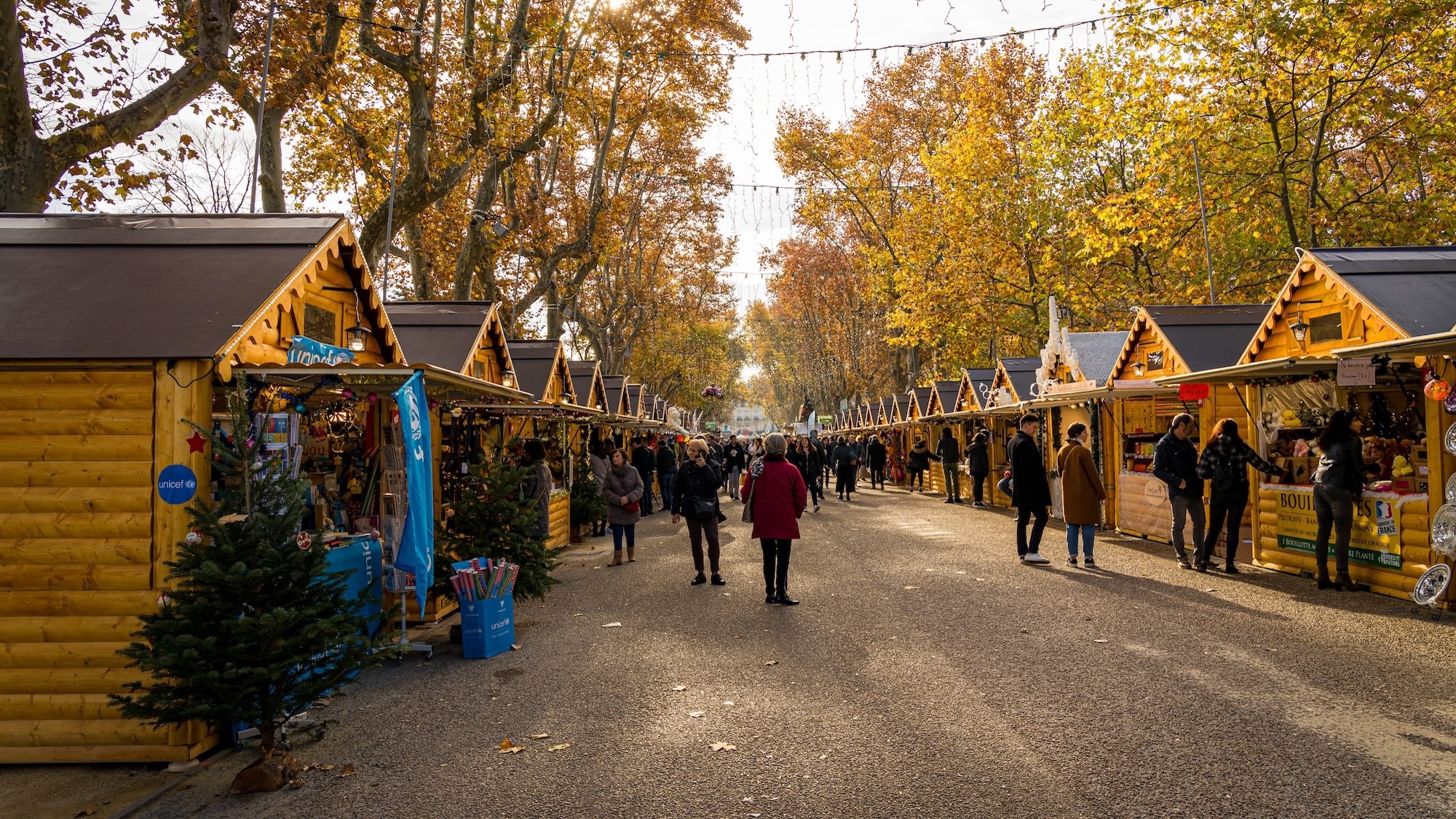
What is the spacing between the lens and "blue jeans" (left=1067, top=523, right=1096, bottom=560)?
35.5ft

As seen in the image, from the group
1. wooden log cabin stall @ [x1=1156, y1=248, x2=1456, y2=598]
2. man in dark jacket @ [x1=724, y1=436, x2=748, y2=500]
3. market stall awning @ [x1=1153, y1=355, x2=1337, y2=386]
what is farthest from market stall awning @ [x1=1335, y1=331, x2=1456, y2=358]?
man in dark jacket @ [x1=724, y1=436, x2=748, y2=500]

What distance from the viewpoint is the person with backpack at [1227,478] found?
9.92m

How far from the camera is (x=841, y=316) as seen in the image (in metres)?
45.8

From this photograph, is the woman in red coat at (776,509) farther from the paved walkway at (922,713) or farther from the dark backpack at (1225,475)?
the dark backpack at (1225,475)

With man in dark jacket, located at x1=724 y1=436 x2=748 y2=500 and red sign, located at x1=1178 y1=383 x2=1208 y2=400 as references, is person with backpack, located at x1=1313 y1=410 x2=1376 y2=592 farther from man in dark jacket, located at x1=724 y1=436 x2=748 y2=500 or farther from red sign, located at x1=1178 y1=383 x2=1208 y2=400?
man in dark jacket, located at x1=724 y1=436 x2=748 y2=500

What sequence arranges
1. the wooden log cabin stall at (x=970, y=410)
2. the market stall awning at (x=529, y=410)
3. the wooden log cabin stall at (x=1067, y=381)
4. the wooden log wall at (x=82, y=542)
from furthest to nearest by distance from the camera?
the wooden log cabin stall at (x=970, y=410)
the wooden log cabin stall at (x=1067, y=381)
the market stall awning at (x=529, y=410)
the wooden log wall at (x=82, y=542)

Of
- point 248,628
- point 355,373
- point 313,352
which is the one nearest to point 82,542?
point 248,628

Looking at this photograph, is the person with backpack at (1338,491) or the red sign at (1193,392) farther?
the red sign at (1193,392)

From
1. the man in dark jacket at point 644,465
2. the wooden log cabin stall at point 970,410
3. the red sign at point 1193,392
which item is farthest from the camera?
the wooden log cabin stall at point 970,410

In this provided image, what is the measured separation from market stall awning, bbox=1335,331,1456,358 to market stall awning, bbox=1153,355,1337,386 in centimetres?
67

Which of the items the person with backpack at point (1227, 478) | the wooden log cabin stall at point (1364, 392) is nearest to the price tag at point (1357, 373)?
the wooden log cabin stall at point (1364, 392)

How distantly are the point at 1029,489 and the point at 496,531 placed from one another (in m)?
6.81

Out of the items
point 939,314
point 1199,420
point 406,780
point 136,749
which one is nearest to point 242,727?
point 136,749

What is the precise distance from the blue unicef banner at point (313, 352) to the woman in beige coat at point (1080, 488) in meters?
8.24
